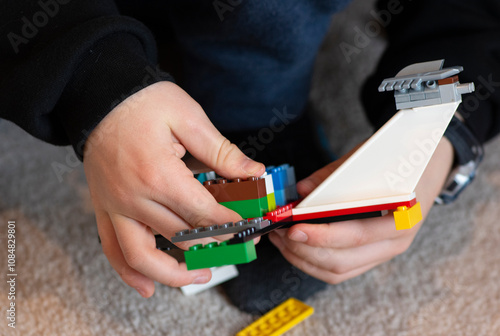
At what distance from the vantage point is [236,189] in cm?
45

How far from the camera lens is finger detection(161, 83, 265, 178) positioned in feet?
1.49

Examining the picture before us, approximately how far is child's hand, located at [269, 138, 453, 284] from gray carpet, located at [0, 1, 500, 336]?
0.05 metres

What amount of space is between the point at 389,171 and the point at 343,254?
128mm

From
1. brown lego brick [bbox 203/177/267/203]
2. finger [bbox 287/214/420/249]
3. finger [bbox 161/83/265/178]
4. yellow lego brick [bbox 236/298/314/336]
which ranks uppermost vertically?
finger [bbox 161/83/265/178]

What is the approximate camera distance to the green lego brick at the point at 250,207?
1.47ft

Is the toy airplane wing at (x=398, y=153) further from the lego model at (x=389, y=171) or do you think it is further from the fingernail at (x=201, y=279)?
the fingernail at (x=201, y=279)

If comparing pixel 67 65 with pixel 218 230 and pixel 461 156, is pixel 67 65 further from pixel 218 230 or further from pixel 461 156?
pixel 461 156

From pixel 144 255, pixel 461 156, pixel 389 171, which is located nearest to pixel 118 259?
pixel 144 255

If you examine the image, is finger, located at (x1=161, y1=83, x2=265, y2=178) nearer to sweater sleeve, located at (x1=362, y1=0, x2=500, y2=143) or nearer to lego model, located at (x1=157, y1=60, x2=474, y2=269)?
lego model, located at (x1=157, y1=60, x2=474, y2=269)

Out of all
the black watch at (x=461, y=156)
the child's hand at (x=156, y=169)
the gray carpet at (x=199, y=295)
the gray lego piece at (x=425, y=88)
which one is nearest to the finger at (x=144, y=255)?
the child's hand at (x=156, y=169)

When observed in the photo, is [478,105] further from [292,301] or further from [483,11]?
[292,301]

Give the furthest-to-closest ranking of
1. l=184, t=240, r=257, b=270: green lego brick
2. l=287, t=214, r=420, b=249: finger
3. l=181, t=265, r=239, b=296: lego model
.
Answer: l=181, t=265, r=239, b=296: lego model < l=287, t=214, r=420, b=249: finger < l=184, t=240, r=257, b=270: green lego brick

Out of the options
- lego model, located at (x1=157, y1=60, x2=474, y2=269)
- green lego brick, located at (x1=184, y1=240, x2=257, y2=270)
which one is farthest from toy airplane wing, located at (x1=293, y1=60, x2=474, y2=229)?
green lego brick, located at (x1=184, y1=240, x2=257, y2=270)

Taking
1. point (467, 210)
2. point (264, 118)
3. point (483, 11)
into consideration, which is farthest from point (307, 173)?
point (483, 11)
